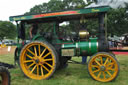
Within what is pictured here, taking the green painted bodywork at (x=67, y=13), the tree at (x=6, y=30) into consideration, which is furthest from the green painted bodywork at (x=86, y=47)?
the tree at (x=6, y=30)

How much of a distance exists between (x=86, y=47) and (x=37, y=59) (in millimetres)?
1476

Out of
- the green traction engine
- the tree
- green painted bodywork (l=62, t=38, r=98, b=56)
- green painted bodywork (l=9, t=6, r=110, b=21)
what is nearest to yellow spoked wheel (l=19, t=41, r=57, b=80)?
the green traction engine

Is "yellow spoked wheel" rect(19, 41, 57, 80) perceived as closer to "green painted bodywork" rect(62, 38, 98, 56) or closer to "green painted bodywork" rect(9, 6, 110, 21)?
"green painted bodywork" rect(62, 38, 98, 56)

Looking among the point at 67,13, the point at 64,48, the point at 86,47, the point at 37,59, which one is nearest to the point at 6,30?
the point at 37,59

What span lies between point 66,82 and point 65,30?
1675mm

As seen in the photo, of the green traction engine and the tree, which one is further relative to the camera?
the tree

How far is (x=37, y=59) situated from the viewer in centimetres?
405

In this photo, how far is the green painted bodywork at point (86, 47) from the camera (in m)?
3.95

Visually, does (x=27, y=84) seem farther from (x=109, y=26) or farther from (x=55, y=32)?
(x=109, y=26)

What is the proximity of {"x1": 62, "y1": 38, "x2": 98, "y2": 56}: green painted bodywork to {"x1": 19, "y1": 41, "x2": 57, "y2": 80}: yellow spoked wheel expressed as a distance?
602 millimetres

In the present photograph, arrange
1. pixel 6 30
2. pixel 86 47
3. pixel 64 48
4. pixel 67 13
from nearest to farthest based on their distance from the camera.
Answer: pixel 67 13 < pixel 86 47 < pixel 64 48 < pixel 6 30

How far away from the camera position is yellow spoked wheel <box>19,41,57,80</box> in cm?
393

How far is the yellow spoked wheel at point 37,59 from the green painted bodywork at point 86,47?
1.97ft

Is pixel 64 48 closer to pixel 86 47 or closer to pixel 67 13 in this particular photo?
pixel 86 47
